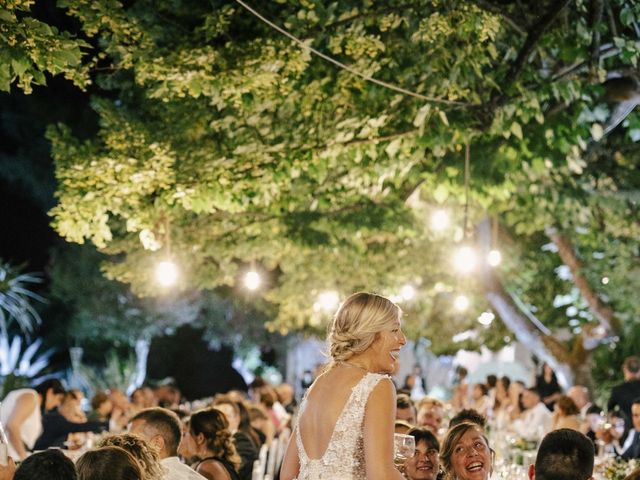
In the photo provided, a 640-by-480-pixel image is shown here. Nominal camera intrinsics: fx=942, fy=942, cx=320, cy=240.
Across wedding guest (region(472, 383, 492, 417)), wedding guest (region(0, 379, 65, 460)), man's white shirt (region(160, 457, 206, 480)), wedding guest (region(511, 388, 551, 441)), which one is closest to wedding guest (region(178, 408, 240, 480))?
man's white shirt (region(160, 457, 206, 480))

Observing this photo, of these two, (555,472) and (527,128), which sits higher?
(527,128)

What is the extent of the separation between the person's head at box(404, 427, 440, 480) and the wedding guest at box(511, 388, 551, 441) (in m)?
6.34

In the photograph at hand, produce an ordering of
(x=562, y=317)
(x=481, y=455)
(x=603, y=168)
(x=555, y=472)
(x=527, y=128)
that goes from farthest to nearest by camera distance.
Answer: (x=562, y=317)
(x=603, y=168)
(x=527, y=128)
(x=481, y=455)
(x=555, y=472)

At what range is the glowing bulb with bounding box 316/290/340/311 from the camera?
1566cm

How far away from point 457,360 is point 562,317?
494 inches

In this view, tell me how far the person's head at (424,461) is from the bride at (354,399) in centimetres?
168

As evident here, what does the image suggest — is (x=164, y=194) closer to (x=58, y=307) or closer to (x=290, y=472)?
(x=290, y=472)

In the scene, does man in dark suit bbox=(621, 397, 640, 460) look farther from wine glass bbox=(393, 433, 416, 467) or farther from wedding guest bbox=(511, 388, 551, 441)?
wine glass bbox=(393, 433, 416, 467)

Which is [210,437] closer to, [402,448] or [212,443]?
[212,443]

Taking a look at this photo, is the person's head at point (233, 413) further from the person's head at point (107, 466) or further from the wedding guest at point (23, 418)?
the person's head at point (107, 466)

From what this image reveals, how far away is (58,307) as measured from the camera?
32344mm

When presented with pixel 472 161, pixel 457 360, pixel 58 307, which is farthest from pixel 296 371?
pixel 472 161

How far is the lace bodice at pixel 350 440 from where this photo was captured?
4129mm

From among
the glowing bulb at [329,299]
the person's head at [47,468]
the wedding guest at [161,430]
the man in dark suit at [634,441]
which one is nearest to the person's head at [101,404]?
the glowing bulb at [329,299]
